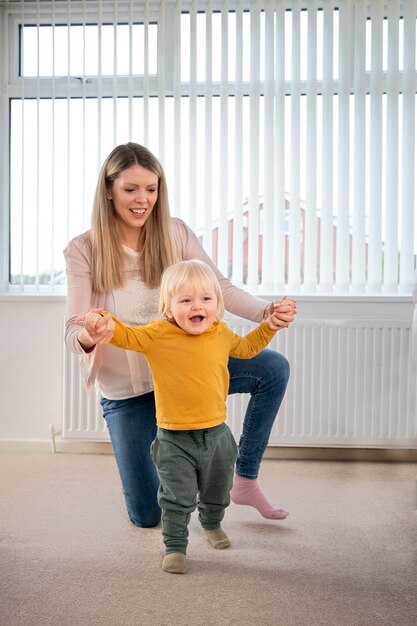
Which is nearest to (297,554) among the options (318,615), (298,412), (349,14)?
(318,615)

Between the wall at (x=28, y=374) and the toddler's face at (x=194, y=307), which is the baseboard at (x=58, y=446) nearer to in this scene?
the wall at (x=28, y=374)

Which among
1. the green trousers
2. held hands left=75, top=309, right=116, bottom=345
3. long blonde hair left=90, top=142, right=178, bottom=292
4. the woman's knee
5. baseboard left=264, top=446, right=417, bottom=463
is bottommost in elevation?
baseboard left=264, top=446, right=417, bottom=463

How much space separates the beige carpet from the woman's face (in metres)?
0.93

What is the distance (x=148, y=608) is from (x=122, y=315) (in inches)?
36.4

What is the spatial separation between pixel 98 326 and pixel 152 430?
0.66 metres

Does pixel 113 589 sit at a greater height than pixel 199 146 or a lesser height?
lesser

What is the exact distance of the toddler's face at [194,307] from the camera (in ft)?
6.39

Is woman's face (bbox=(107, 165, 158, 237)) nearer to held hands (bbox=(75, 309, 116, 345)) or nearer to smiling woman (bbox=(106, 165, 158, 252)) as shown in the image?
smiling woman (bbox=(106, 165, 158, 252))

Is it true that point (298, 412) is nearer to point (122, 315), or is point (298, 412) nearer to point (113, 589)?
point (122, 315)

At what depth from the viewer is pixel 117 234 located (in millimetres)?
2344

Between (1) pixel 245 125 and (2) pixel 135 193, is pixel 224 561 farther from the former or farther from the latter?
(1) pixel 245 125

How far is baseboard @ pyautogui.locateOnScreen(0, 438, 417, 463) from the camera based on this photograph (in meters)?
3.29

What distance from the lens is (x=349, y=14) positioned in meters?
3.32

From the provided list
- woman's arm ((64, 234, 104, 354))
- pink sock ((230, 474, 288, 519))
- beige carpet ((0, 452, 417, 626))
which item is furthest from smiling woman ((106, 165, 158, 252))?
beige carpet ((0, 452, 417, 626))
